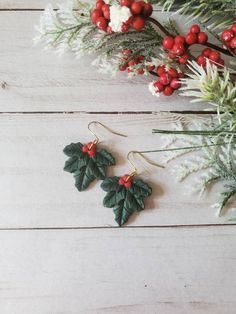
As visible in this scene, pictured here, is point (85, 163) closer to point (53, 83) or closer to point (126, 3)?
point (53, 83)

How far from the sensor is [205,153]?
822 mm

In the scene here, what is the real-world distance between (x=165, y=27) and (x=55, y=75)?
23 cm

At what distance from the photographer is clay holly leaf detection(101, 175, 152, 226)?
801 millimetres

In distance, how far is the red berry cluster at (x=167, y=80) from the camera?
0.75 meters

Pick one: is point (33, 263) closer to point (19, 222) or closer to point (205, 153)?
point (19, 222)

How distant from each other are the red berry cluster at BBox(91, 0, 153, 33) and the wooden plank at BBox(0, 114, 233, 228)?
0.19 metres

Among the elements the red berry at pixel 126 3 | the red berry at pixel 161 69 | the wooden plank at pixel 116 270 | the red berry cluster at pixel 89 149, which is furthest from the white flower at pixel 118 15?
the wooden plank at pixel 116 270

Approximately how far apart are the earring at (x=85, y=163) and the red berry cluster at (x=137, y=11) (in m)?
0.24

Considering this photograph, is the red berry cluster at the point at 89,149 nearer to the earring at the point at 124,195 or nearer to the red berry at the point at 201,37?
the earring at the point at 124,195

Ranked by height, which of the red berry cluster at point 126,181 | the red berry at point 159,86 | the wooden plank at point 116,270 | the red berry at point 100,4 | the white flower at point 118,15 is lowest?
the wooden plank at point 116,270

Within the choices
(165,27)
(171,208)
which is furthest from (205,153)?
(165,27)

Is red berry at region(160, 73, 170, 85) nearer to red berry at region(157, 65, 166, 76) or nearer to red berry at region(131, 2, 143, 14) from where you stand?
red berry at region(157, 65, 166, 76)

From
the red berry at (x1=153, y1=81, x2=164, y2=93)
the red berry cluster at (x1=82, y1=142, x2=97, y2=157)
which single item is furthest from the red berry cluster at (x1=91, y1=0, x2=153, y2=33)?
the red berry cluster at (x1=82, y1=142, x2=97, y2=157)

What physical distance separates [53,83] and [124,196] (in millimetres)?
262
